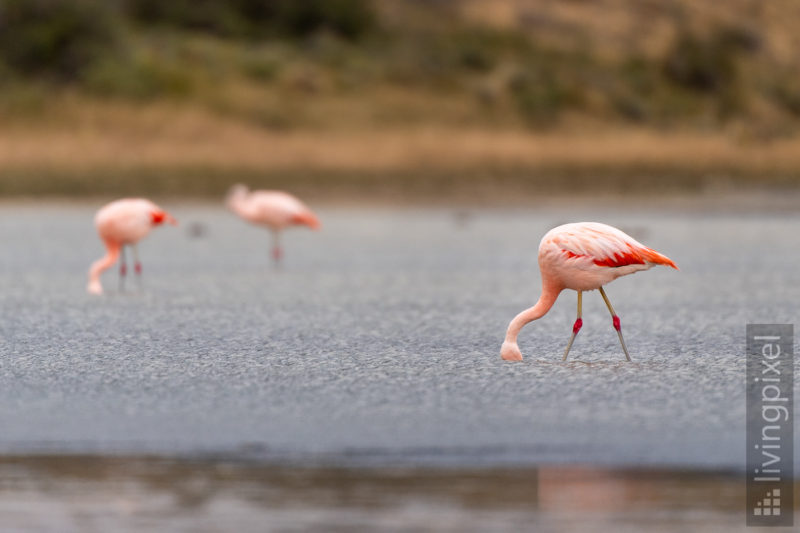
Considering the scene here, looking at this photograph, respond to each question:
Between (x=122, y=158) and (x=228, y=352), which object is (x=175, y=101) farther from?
(x=228, y=352)

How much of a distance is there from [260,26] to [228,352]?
36370 mm

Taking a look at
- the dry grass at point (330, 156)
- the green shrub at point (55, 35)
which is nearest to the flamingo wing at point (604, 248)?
the dry grass at point (330, 156)

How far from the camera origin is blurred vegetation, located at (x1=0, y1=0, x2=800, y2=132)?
32.5 metres

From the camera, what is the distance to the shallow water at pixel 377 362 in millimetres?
5875

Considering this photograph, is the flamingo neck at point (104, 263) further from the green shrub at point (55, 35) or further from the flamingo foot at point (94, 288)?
the green shrub at point (55, 35)

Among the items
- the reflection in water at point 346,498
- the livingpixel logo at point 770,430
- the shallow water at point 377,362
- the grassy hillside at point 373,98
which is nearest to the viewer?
the reflection in water at point 346,498

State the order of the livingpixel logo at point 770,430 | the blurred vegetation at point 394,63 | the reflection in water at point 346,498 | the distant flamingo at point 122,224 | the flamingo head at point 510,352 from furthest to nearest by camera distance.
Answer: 1. the blurred vegetation at point 394,63
2. the distant flamingo at point 122,224
3. the flamingo head at point 510,352
4. the livingpixel logo at point 770,430
5. the reflection in water at point 346,498

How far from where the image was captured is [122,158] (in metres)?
27.8

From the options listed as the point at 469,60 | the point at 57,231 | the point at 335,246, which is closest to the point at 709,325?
the point at 335,246

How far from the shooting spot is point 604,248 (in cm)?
770

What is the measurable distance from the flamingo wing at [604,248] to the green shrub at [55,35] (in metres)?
26.5

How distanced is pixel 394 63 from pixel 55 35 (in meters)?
8.76

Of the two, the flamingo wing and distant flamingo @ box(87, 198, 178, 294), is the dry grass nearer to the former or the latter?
distant flamingo @ box(87, 198, 178, 294)

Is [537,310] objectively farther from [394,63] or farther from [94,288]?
[394,63]
